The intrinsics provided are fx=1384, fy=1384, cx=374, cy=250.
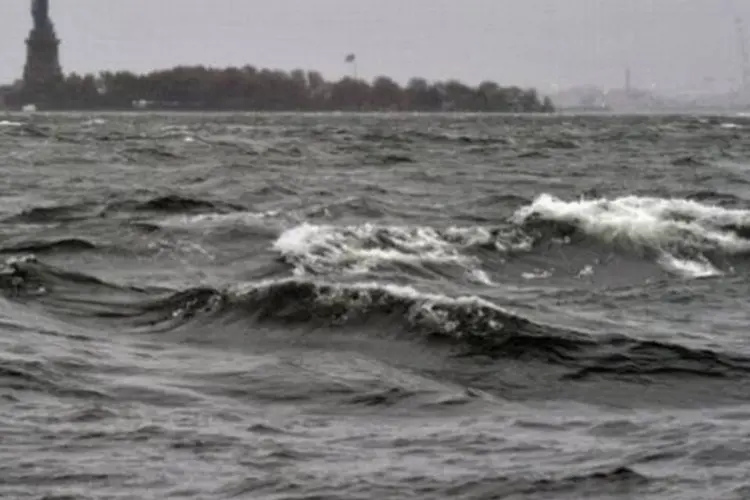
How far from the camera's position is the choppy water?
24.3 feet

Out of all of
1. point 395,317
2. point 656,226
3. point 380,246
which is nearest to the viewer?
point 395,317

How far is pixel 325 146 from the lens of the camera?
4675 centimetres

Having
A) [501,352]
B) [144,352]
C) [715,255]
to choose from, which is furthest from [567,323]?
[715,255]

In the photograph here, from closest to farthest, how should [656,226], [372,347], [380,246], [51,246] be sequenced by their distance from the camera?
[372,347]
[380,246]
[51,246]
[656,226]

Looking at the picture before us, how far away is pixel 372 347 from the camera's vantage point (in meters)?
11.1

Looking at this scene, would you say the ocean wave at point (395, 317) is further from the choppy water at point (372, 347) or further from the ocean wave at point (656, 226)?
the ocean wave at point (656, 226)

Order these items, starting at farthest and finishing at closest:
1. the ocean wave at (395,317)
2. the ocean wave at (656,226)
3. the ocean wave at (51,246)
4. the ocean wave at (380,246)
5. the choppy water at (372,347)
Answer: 1. the ocean wave at (656,226)
2. the ocean wave at (51,246)
3. the ocean wave at (380,246)
4. the ocean wave at (395,317)
5. the choppy water at (372,347)

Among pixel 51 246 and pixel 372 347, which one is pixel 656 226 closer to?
pixel 51 246

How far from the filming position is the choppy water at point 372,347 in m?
7.41

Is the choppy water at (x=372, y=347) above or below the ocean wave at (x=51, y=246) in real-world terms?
below

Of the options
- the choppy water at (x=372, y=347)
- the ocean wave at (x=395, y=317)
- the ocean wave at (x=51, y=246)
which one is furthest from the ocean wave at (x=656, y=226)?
the ocean wave at (x=51, y=246)

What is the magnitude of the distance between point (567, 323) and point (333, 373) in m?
3.09

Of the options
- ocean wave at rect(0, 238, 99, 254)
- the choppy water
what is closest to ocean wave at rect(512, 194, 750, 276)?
the choppy water

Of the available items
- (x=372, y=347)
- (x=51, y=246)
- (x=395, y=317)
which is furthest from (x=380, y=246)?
(x=372, y=347)
